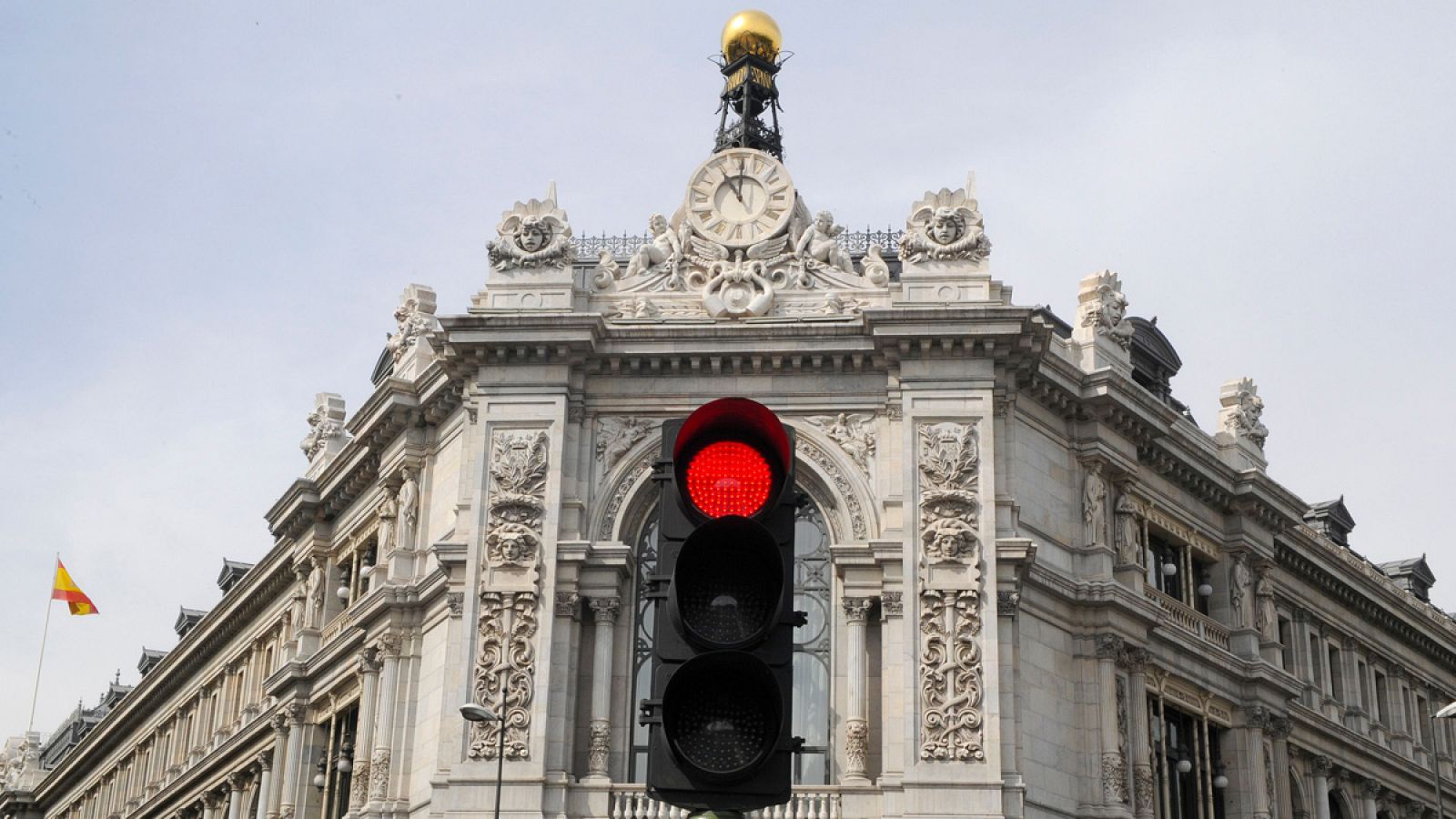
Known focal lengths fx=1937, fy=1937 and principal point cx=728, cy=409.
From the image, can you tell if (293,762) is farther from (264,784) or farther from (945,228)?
(945,228)

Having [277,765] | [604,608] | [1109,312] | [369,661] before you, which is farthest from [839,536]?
[277,765]

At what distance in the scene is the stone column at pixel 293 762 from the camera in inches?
1854

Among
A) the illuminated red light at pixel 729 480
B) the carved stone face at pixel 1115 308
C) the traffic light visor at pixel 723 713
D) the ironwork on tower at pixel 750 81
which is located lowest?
the traffic light visor at pixel 723 713

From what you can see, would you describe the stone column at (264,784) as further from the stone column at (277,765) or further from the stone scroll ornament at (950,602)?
the stone scroll ornament at (950,602)

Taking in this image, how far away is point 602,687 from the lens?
3631 centimetres

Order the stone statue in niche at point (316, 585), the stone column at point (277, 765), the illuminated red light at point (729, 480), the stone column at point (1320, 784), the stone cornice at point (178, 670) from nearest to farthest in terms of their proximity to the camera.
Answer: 1. the illuminated red light at point (729, 480)
2. the stone column at point (277, 765)
3. the stone column at point (1320, 784)
4. the stone statue in niche at point (316, 585)
5. the stone cornice at point (178, 670)

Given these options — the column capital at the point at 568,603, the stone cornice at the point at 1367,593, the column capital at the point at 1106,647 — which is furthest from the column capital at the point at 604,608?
the stone cornice at the point at 1367,593

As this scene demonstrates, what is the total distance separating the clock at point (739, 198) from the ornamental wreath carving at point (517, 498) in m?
5.58

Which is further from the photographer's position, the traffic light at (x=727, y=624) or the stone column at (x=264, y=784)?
the stone column at (x=264, y=784)

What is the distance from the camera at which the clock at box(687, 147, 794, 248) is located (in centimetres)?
3928

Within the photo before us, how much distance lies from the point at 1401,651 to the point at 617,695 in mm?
29465

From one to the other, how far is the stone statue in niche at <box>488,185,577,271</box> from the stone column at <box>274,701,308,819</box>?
49.0 ft

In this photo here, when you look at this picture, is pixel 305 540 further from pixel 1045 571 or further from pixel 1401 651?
pixel 1401 651

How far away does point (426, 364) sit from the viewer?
4438 cm
